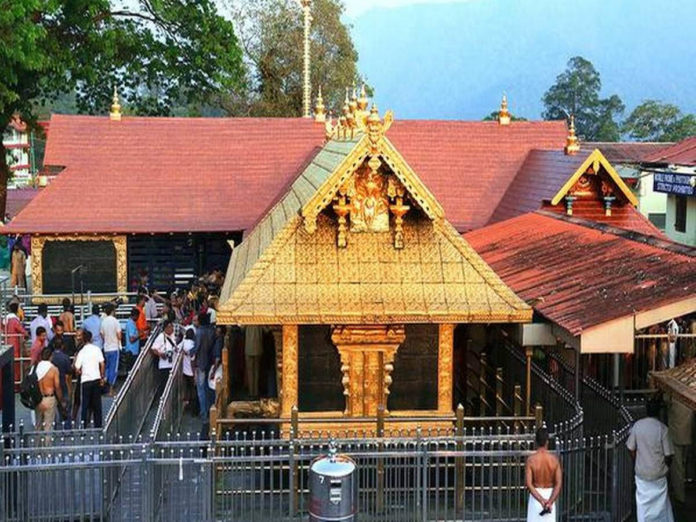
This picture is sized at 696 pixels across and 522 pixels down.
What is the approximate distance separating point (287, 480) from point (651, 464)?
4.29 meters

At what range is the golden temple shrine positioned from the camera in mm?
11867

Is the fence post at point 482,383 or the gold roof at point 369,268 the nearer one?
the gold roof at point 369,268

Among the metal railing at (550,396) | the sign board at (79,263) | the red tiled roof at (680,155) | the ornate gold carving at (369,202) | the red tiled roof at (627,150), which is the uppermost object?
the red tiled roof at (627,150)

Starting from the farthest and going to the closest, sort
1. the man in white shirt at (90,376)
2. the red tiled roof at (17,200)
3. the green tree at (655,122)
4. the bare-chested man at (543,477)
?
the green tree at (655,122), the red tiled roof at (17,200), the man in white shirt at (90,376), the bare-chested man at (543,477)

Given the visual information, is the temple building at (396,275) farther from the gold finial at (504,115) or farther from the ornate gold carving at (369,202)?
the gold finial at (504,115)

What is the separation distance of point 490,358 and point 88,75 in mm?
19117

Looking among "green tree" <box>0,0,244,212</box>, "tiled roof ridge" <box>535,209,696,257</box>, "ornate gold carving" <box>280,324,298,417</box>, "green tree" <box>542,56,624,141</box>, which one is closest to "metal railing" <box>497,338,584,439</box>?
"tiled roof ridge" <box>535,209,696,257</box>

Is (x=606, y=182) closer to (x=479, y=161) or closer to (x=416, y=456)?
(x=479, y=161)

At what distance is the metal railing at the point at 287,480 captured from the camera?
10023 millimetres

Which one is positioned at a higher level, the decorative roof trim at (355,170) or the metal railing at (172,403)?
the decorative roof trim at (355,170)

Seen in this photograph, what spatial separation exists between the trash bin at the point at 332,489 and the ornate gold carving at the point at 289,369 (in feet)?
8.48

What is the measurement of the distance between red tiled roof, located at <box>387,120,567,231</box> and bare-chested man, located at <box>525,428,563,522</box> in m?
15.7

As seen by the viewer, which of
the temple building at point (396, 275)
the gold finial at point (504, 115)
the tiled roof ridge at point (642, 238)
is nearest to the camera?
the temple building at point (396, 275)

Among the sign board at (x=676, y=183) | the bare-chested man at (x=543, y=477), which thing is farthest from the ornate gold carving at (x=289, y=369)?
the sign board at (x=676, y=183)
